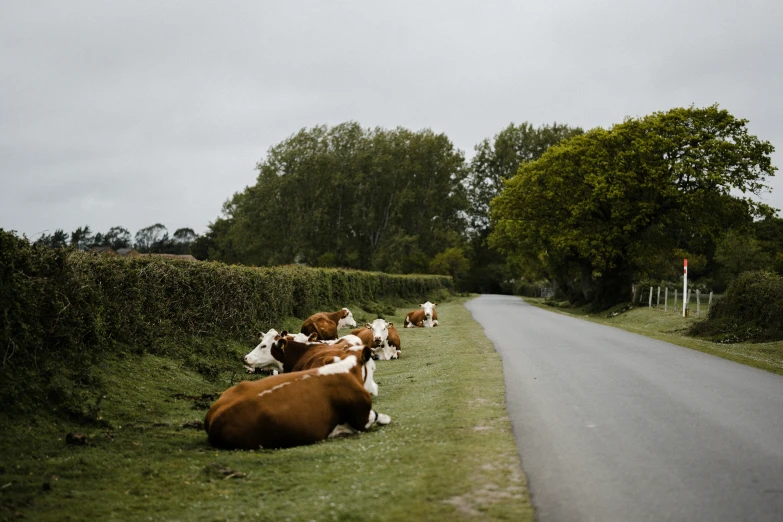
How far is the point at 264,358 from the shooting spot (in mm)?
12766

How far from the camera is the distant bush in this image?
19.9 meters

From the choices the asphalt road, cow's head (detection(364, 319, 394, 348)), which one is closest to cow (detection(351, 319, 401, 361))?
cow's head (detection(364, 319, 394, 348))

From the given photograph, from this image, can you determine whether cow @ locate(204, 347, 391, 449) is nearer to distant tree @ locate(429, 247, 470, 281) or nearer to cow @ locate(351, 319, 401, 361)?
cow @ locate(351, 319, 401, 361)

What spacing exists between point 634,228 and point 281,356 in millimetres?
30959

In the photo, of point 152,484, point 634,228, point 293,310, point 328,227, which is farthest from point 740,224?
point 328,227

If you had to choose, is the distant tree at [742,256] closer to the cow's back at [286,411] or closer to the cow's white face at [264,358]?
the cow's white face at [264,358]

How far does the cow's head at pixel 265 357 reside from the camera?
501 inches

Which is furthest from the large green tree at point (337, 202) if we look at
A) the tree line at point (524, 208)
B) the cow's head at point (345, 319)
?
the cow's head at point (345, 319)

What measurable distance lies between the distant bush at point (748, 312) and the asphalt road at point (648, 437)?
7.78m

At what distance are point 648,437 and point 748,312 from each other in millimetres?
17252

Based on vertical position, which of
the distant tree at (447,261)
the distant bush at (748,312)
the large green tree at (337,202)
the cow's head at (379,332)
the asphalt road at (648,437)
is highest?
the large green tree at (337,202)

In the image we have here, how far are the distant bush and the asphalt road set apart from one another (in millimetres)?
7779

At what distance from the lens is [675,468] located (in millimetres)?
5898

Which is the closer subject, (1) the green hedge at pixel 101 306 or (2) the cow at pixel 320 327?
(1) the green hedge at pixel 101 306
